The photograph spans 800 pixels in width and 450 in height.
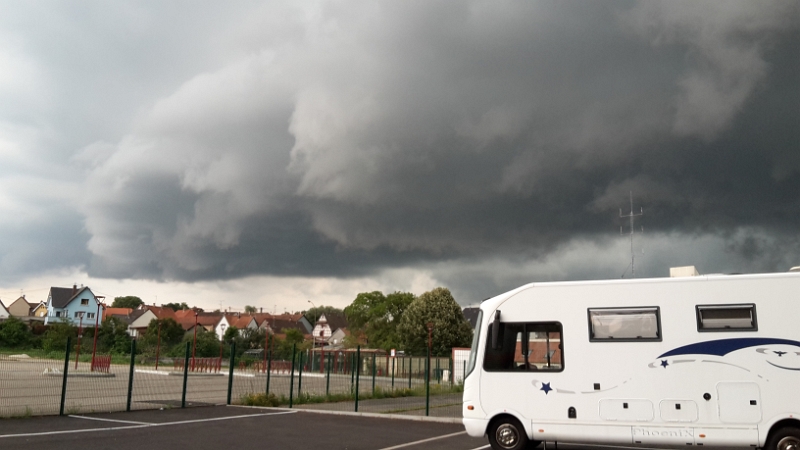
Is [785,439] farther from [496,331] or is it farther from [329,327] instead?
[329,327]

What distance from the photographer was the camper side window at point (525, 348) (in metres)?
10.9

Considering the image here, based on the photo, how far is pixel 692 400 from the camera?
1003 cm

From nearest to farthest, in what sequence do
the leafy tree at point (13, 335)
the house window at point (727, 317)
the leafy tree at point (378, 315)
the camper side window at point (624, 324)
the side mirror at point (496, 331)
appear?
the house window at point (727, 317), the camper side window at point (624, 324), the side mirror at point (496, 331), the leafy tree at point (13, 335), the leafy tree at point (378, 315)

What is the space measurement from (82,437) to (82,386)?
13509mm

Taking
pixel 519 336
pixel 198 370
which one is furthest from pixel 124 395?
pixel 198 370

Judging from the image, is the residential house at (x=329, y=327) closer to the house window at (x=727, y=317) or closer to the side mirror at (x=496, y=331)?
the side mirror at (x=496, y=331)

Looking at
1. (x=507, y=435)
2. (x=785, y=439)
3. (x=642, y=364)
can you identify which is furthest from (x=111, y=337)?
(x=785, y=439)

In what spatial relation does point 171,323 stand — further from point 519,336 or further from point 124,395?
point 519,336

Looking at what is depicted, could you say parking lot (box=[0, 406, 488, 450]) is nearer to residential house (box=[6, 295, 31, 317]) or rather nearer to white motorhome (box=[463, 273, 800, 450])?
white motorhome (box=[463, 273, 800, 450])

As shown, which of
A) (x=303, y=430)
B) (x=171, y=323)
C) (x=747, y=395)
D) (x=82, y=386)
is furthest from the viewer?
(x=171, y=323)

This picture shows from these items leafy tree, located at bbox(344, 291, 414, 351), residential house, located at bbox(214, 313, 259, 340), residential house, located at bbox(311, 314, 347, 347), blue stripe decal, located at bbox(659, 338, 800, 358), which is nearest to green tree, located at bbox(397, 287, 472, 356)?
leafy tree, located at bbox(344, 291, 414, 351)

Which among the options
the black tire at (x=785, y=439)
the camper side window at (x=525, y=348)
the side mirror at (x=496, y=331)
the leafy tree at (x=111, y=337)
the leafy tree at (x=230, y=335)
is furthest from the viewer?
the leafy tree at (x=230, y=335)

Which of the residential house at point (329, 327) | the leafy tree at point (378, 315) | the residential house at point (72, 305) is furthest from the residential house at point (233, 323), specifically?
the leafy tree at point (378, 315)

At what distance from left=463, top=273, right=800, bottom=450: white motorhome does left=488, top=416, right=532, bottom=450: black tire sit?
0.02 m
